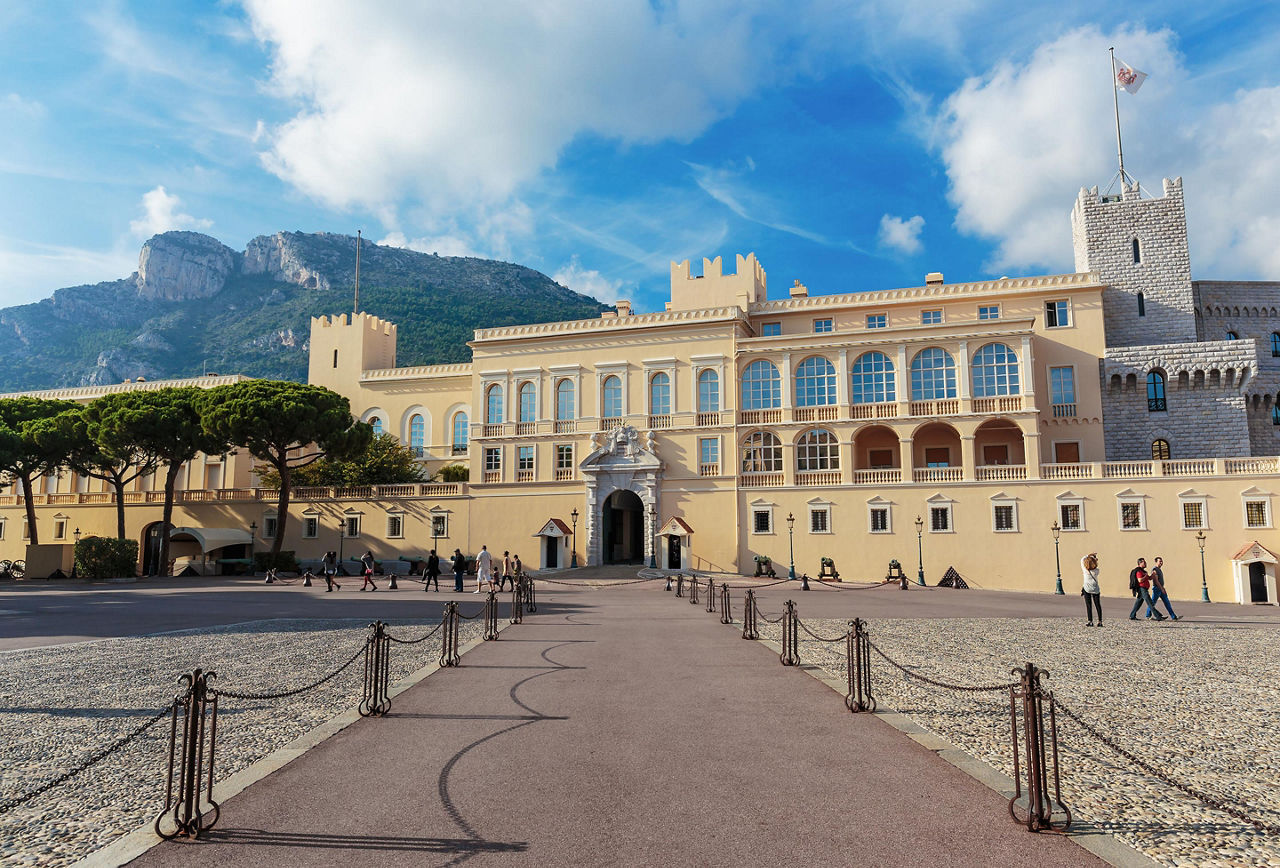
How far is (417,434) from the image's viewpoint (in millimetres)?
52562

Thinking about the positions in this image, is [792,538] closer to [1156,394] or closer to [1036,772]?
[1156,394]

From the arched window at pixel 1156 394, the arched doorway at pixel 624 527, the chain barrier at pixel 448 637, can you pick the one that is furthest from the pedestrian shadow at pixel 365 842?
the arched window at pixel 1156 394

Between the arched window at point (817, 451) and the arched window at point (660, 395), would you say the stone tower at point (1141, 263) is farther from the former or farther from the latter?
the arched window at point (660, 395)

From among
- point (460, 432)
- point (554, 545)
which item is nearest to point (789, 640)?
point (554, 545)

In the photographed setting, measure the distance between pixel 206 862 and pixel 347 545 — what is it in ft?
142

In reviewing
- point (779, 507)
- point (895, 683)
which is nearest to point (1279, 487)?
point (779, 507)

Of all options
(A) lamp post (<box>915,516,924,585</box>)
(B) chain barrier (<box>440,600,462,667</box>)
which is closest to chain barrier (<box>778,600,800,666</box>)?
(B) chain barrier (<box>440,600,462,667</box>)

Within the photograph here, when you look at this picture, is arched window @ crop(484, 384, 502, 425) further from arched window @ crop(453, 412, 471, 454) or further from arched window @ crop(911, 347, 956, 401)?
arched window @ crop(911, 347, 956, 401)

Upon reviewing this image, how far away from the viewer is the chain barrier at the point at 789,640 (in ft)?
40.2

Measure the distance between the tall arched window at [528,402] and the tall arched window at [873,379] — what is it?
17.8 m

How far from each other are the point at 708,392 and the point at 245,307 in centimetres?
13072

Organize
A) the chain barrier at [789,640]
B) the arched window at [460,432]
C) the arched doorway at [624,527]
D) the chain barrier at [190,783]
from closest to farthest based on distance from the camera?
the chain barrier at [190,783] → the chain barrier at [789,640] → the arched doorway at [624,527] → the arched window at [460,432]

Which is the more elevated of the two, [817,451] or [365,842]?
[817,451]

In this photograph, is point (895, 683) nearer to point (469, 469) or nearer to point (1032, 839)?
point (1032, 839)
